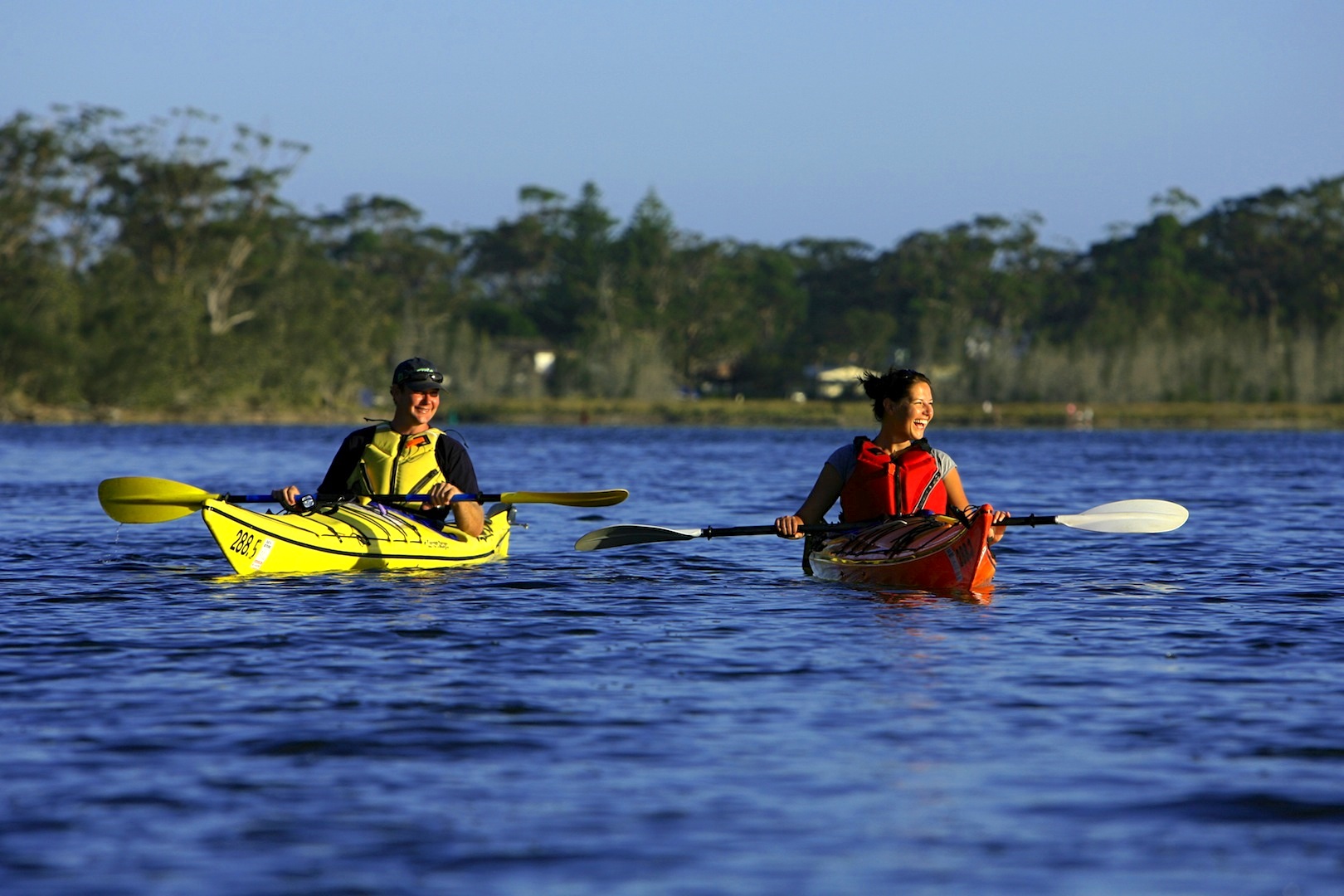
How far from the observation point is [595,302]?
11931 centimetres

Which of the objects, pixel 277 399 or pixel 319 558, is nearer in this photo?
pixel 319 558

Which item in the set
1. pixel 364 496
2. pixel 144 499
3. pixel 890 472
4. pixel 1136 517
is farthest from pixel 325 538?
pixel 1136 517

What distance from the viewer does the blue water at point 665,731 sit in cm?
517

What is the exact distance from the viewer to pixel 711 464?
134 feet

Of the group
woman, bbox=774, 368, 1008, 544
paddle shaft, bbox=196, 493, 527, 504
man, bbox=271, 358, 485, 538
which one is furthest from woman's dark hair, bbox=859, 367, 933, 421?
paddle shaft, bbox=196, 493, 527, 504

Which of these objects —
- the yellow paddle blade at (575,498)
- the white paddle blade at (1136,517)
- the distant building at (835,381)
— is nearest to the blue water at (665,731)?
the white paddle blade at (1136,517)

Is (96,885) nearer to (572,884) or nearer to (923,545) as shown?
(572,884)

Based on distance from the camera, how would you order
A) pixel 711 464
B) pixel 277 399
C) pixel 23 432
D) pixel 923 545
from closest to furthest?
pixel 923 545, pixel 711 464, pixel 23 432, pixel 277 399

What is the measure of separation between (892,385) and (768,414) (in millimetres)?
89785

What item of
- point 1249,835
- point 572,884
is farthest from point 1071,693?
point 572,884

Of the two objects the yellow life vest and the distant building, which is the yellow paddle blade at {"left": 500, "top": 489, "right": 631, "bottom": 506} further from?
the distant building

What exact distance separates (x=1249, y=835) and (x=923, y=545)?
588cm

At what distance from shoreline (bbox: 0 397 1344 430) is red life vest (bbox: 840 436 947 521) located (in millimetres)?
78702

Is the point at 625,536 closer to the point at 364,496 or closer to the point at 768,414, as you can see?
the point at 364,496
